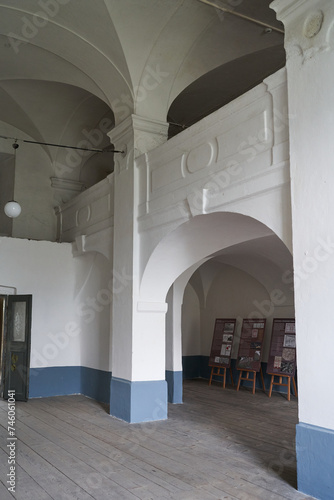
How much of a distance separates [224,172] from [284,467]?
3.38 metres

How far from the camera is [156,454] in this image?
5.62 m

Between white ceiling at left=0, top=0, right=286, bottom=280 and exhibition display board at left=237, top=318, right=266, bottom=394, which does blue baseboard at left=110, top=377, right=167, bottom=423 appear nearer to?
exhibition display board at left=237, top=318, right=266, bottom=394

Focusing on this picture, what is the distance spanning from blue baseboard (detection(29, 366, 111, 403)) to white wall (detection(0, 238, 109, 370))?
127 millimetres

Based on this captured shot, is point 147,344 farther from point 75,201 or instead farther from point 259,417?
point 75,201

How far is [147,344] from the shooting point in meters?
7.55

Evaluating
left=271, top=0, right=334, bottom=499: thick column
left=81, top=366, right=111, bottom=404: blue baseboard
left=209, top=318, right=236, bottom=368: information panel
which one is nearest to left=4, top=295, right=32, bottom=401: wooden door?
left=81, top=366, right=111, bottom=404: blue baseboard

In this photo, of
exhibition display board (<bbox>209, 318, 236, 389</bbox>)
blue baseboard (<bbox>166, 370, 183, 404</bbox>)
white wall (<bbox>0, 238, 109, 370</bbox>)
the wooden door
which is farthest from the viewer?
exhibition display board (<bbox>209, 318, 236, 389</bbox>)

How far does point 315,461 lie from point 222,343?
24.6 feet

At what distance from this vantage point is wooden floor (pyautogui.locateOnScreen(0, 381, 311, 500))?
451 cm

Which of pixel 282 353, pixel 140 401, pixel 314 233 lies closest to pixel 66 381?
pixel 140 401

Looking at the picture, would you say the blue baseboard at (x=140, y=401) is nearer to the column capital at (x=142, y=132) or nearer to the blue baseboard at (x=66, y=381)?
the blue baseboard at (x=66, y=381)

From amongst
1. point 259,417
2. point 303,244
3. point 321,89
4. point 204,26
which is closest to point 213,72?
point 204,26

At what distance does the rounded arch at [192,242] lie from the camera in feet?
20.1

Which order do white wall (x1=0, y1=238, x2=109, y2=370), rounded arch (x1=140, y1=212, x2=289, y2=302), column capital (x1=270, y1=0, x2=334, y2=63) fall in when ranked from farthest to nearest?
white wall (x1=0, y1=238, x2=109, y2=370) → rounded arch (x1=140, y1=212, x2=289, y2=302) → column capital (x1=270, y1=0, x2=334, y2=63)
